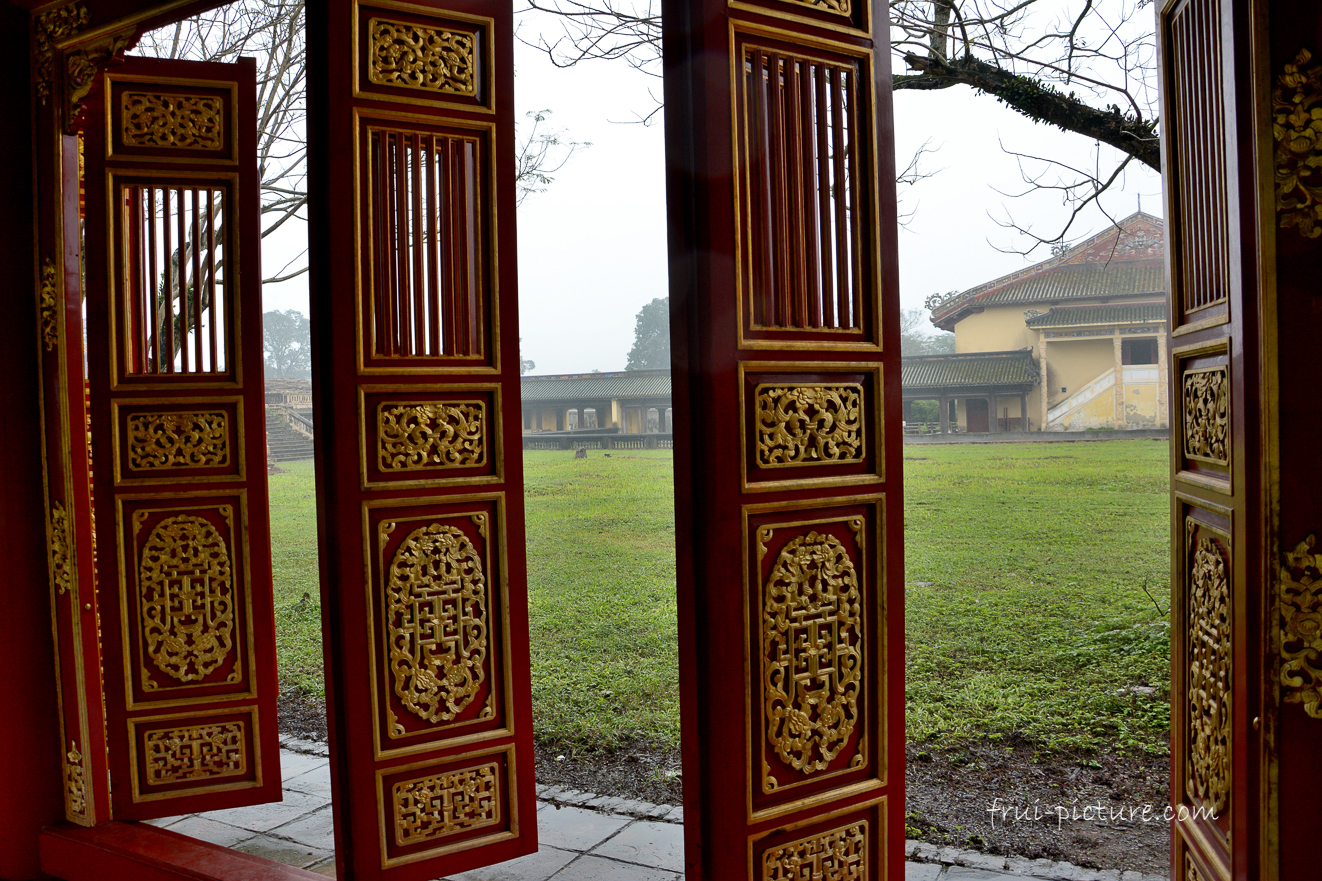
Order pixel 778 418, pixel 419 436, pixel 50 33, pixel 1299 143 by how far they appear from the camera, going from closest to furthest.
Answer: pixel 1299 143 → pixel 778 418 → pixel 419 436 → pixel 50 33

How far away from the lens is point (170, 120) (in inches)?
107

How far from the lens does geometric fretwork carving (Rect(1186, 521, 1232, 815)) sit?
135 cm

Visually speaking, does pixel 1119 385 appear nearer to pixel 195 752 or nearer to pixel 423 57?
pixel 423 57

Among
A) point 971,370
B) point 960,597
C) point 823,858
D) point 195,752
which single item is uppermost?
point 971,370

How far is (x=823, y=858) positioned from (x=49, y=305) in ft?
7.98

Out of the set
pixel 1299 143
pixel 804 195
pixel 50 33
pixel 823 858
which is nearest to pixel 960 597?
pixel 823 858

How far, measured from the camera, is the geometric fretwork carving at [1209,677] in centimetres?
135

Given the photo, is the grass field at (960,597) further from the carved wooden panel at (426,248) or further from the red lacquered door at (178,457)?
the carved wooden panel at (426,248)

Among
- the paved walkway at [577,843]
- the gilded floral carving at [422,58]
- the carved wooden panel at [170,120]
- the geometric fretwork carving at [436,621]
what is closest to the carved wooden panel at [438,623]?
the geometric fretwork carving at [436,621]

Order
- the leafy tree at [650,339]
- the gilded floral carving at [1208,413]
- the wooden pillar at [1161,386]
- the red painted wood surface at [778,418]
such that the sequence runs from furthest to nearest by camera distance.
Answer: the leafy tree at [650,339] < the wooden pillar at [1161,386] < the red painted wood surface at [778,418] < the gilded floral carving at [1208,413]

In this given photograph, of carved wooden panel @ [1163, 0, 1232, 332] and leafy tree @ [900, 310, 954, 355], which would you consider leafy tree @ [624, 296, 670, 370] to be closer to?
leafy tree @ [900, 310, 954, 355]

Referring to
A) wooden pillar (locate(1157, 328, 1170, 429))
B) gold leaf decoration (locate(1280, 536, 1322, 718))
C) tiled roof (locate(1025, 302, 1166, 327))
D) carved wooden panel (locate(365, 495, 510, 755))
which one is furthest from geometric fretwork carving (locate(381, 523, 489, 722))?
wooden pillar (locate(1157, 328, 1170, 429))

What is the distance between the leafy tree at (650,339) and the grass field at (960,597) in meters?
2.23

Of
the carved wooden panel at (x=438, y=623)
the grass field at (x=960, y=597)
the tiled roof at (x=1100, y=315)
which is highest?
the tiled roof at (x=1100, y=315)
